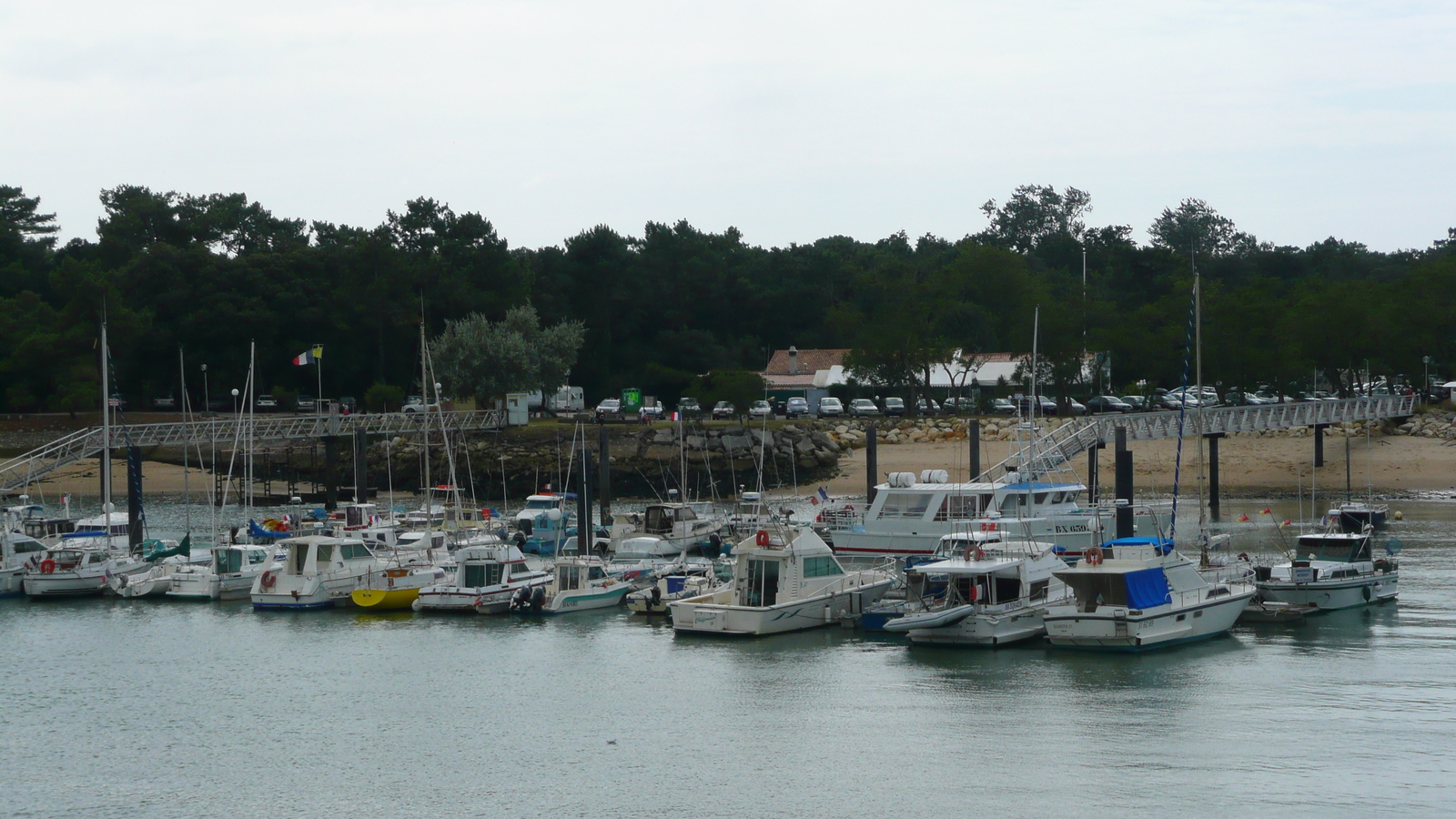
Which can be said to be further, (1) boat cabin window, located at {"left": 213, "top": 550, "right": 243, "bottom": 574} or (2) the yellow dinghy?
(1) boat cabin window, located at {"left": 213, "top": 550, "right": 243, "bottom": 574}

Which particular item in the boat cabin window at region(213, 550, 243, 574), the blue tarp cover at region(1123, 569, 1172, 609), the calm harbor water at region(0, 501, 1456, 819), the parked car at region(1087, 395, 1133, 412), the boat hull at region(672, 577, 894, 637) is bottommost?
the calm harbor water at region(0, 501, 1456, 819)

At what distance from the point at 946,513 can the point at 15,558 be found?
30176mm

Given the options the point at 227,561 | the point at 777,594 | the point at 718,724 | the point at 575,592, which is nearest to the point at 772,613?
the point at 777,594

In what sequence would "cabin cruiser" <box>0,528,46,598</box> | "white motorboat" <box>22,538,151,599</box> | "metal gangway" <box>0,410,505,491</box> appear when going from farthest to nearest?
"metal gangway" <box>0,410,505,491</box>, "cabin cruiser" <box>0,528,46,598</box>, "white motorboat" <box>22,538,151,599</box>

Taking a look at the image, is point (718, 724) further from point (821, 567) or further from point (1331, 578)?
point (1331, 578)

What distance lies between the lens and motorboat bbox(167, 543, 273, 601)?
140 feet

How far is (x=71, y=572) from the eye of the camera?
43.3 meters

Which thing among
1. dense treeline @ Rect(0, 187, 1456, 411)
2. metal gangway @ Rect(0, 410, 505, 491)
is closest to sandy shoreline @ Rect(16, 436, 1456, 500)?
metal gangway @ Rect(0, 410, 505, 491)

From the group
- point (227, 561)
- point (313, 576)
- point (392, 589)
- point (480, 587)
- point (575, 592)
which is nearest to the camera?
point (575, 592)

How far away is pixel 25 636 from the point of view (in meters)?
37.6

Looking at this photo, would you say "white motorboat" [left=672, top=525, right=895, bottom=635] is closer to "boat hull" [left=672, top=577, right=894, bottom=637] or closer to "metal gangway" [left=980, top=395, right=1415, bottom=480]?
"boat hull" [left=672, top=577, right=894, bottom=637]

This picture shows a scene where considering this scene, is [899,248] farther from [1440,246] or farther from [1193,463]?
[1193,463]

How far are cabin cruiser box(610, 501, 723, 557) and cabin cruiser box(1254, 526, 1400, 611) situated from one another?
69.0 ft

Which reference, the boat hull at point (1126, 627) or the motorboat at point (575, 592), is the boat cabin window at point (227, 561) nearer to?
the motorboat at point (575, 592)
